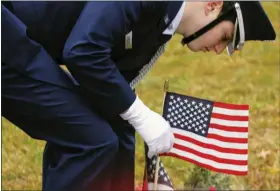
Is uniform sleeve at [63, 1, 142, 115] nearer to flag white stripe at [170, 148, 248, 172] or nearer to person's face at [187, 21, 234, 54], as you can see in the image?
person's face at [187, 21, 234, 54]

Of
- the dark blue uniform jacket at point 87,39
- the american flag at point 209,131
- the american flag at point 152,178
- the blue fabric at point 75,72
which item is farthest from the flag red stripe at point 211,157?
the dark blue uniform jacket at point 87,39

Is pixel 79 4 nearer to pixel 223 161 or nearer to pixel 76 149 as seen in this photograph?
pixel 76 149

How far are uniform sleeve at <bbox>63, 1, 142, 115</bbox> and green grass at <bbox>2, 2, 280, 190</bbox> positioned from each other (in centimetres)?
139

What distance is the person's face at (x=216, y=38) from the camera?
117 inches

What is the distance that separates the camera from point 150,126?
296 cm

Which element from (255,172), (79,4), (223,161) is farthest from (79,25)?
(255,172)

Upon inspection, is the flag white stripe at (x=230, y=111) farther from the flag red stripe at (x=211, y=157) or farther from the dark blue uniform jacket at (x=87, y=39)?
the dark blue uniform jacket at (x=87, y=39)

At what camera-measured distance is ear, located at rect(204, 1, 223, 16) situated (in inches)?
114

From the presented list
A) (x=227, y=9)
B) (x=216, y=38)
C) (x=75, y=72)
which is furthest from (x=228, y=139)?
(x=75, y=72)

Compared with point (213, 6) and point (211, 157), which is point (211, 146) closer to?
point (211, 157)

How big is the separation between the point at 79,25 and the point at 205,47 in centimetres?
64

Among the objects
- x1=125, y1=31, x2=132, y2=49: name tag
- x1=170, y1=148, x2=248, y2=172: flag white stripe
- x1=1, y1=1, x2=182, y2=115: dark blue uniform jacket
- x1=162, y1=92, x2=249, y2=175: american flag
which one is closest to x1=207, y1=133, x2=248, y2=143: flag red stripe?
x1=162, y1=92, x2=249, y2=175: american flag

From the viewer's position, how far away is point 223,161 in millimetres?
3283

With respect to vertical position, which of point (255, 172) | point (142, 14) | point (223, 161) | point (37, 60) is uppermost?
point (142, 14)
